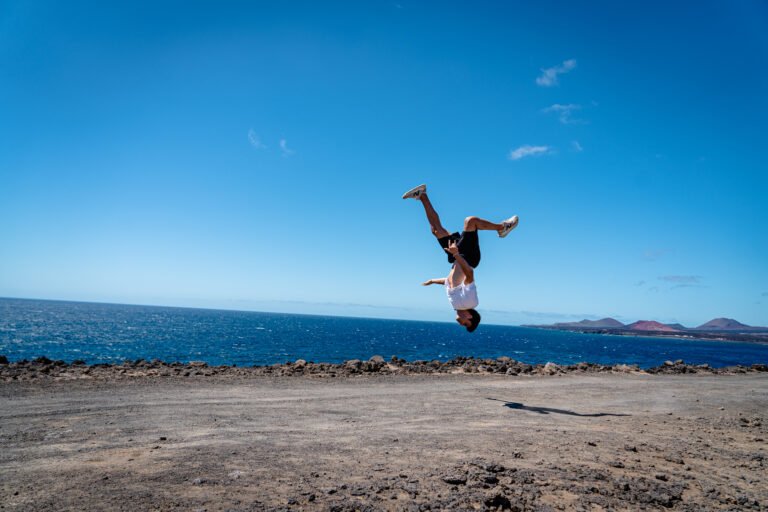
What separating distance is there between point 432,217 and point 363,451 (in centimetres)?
470

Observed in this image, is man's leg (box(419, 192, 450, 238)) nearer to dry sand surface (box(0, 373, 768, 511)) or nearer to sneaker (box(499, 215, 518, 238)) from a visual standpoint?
sneaker (box(499, 215, 518, 238))

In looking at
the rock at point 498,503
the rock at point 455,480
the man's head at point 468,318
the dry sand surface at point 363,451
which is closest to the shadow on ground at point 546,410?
the dry sand surface at point 363,451

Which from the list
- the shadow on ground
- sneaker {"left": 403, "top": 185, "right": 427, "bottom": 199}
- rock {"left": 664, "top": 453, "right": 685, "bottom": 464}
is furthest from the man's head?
rock {"left": 664, "top": 453, "right": 685, "bottom": 464}

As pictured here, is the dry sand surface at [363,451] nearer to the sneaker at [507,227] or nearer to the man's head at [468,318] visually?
the man's head at [468,318]

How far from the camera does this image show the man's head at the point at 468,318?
8.89 metres

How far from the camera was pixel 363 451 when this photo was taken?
251 inches

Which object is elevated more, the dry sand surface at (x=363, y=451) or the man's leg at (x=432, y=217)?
the man's leg at (x=432, y=217)

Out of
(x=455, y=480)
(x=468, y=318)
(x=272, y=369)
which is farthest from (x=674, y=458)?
(x=272, y=369)

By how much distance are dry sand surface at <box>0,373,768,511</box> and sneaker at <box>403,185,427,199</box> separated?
4.64 m

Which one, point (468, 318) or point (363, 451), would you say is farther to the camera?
point (468, 318)

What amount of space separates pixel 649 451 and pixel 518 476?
303 cm

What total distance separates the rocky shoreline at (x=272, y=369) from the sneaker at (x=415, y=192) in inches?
369

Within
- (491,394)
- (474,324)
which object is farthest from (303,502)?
(491,394)

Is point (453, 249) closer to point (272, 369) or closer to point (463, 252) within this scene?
point (463, 252)
